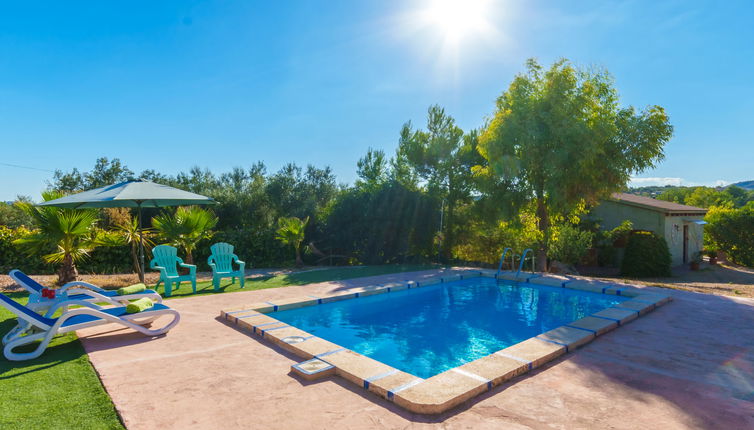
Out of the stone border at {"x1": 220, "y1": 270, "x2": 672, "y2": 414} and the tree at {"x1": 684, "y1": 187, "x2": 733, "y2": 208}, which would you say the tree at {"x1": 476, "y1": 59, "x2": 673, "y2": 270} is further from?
the tree at {"x1": 684, "y1": 187, "x2": 733, "y2": 208}

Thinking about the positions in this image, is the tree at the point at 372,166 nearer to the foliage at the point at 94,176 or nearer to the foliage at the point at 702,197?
the foliage at the point at 94,176

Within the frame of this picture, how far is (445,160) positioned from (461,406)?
12.8 metres

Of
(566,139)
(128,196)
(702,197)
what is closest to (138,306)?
(128,196)

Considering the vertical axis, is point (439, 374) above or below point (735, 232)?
below

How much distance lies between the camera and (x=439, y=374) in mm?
3711

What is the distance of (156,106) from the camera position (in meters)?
20.8

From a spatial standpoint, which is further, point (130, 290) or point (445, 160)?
point (445, 160)

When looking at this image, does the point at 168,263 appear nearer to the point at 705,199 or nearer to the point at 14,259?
the point at 14,259

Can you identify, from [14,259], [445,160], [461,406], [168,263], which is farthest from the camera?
[445,160]

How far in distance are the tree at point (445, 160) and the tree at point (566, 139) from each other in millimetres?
2054

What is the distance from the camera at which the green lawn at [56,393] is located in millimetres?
2695

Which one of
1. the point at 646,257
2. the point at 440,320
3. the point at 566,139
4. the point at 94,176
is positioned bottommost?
the point at 440,320

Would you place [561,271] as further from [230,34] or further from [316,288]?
[230,34]

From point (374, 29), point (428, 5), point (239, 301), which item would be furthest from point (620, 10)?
point (239, 301)
